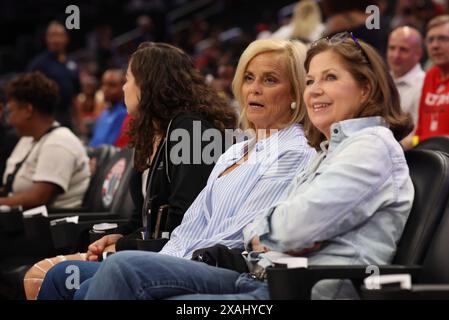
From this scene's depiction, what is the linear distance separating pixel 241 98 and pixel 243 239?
0.64 metres

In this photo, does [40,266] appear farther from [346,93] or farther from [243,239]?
[346,93]

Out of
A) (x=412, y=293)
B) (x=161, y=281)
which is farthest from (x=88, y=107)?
(x=412, y=293)

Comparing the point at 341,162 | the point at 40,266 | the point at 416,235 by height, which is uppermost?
the point at 341,162

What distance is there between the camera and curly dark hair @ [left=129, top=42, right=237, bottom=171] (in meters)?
3.39

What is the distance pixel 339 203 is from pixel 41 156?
2.63 m

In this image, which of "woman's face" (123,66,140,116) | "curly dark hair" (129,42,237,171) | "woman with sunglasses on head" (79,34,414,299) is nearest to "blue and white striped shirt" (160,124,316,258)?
"woman with sunglasses on head" (79,34,414,299)

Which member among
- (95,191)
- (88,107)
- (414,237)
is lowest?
(95,191)

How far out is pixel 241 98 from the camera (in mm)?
3225

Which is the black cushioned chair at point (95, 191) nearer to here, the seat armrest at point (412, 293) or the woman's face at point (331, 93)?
the woman's face at point (331, 93)

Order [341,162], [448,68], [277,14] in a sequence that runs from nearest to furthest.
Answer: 1. [341,162]
2. [448,68]
3. [277,14]

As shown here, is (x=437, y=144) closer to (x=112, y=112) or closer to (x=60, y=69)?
(x=112, y=112)

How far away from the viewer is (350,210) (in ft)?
7.54

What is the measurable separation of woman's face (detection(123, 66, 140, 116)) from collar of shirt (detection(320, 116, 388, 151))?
1188mm
